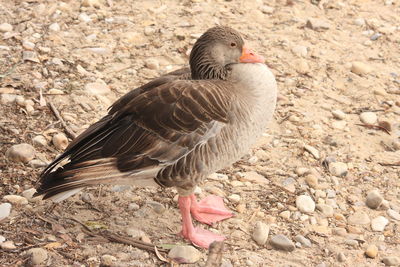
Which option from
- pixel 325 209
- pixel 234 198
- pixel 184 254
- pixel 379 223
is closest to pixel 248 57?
pixel 234 198

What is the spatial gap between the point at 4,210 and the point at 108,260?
1.01 metres

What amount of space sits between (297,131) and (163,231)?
2.05 metres

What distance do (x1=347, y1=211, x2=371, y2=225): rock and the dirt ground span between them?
0.01 m

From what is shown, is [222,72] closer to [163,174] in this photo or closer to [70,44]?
[163,174]

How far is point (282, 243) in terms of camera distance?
5160 millimetres

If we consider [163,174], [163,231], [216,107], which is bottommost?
[163,231]

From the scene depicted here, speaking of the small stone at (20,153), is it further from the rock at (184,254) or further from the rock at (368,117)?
the rock at (368,117)

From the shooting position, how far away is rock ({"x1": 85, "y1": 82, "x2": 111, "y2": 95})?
22.0 ft

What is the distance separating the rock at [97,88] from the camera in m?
6.71

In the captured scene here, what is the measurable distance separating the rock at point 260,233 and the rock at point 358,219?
31.9 inches

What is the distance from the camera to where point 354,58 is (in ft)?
25.6

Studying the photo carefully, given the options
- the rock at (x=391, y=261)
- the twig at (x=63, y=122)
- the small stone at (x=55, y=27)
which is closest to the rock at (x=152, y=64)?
the small stone at (x=55, y=27)

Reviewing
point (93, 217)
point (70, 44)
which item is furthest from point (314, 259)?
point (70, 44)

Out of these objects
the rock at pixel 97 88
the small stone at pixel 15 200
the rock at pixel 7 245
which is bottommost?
the small stone at pixel 15 200
